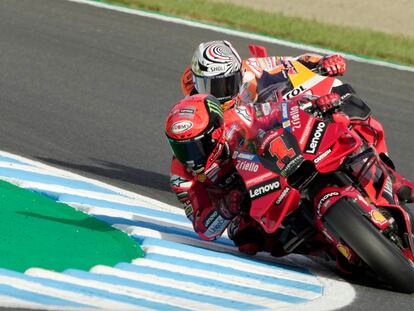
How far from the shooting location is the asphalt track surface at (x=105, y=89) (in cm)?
1021

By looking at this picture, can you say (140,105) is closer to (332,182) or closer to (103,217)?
(103,217)

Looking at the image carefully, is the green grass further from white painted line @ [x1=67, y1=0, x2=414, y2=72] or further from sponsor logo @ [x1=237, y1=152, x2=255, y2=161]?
sponsor logo @ [x1=237, y1=152, x2=255, y2=161]

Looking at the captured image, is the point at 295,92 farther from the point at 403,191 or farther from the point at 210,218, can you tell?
the point at 210,218

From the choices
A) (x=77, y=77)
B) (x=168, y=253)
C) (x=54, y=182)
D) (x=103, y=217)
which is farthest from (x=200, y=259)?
(x=77, y=77)

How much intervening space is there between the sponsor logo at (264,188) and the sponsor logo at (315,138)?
10.9 inches

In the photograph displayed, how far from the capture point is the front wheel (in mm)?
6398

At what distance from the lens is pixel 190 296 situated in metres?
6.18

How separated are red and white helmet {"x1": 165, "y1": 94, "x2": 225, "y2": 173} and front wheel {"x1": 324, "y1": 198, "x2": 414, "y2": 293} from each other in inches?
36.7

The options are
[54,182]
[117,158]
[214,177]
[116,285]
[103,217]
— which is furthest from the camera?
[117,158]

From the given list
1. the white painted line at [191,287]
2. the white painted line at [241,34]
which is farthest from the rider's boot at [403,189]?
the white painted line at [241,34]

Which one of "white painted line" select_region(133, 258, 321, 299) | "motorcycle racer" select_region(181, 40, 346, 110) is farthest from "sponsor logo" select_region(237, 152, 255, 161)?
"motorcycle racer" select_region(181, 40, 346, 110)

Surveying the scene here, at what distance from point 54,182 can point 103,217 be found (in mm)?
899

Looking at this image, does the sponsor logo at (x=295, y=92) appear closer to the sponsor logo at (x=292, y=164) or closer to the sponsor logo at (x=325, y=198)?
the sponsor logo at (x=292, y=164)

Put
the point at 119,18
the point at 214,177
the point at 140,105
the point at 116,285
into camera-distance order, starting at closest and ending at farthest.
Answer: the point at 116,285 → the point at 214,177 → the point at 140,105 → the point at 119,18
